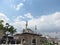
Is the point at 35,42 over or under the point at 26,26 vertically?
under

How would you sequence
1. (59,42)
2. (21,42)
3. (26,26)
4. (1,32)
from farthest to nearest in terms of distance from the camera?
(59,42) → (26,26) → (1,32) → (21,42)

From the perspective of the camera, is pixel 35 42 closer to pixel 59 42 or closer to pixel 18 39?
pixel 18 39

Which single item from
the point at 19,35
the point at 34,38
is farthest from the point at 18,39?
the point at 34,38

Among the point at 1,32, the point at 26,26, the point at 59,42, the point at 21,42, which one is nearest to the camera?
the point at 21,42

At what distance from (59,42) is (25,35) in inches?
1231

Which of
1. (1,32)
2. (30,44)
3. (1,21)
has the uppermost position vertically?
(1,21)

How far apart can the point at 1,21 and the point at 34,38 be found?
28.3ft

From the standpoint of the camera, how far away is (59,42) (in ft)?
213

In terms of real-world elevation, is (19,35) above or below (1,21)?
below

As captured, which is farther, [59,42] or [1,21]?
[59,42]

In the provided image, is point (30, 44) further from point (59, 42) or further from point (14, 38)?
point (59, 42)

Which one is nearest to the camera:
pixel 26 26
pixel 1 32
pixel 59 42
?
pixel 1 32

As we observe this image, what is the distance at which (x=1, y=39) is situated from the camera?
3700cm

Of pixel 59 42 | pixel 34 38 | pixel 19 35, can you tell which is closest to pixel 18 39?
pixel 19 35
